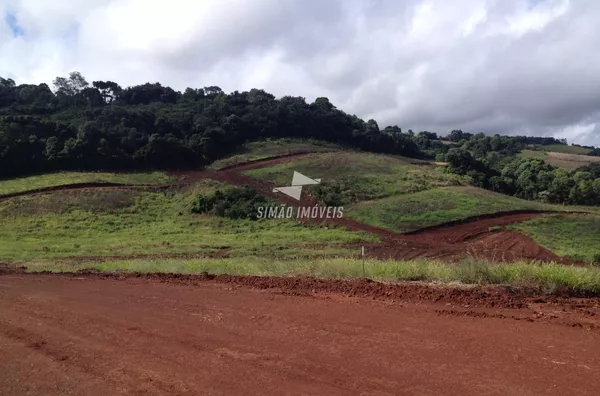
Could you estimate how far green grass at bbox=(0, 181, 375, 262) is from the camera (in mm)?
24547

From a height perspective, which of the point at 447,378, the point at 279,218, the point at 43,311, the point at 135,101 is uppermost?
the point at 135,101

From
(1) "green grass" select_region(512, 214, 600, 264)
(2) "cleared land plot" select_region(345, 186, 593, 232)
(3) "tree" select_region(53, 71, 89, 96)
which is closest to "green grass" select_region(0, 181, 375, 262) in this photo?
(2) "cleared land plot" select_region(345, 186, 593, 232)

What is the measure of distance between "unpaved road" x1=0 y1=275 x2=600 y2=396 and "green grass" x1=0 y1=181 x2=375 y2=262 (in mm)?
14126

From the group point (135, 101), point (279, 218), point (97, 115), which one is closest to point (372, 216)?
point (279, 218)

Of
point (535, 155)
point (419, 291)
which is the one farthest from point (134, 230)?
point (535, 155)

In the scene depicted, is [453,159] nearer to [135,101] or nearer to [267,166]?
[267,166]

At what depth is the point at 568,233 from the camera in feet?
98.3

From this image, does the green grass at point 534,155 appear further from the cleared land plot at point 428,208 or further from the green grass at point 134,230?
the green grass at point 134,230

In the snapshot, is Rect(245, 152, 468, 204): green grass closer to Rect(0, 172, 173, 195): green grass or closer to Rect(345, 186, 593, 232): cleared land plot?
Rect(345, 186, 593, 232): cleared land plot

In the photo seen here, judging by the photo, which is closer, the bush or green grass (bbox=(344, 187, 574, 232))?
green grass (bbox=(344, 187, 574, 232))

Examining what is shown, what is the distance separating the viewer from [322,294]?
845 centimetres

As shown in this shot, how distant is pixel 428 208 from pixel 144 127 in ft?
123

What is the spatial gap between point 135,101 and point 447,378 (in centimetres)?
9374

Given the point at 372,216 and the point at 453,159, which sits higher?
the point at 453,159
